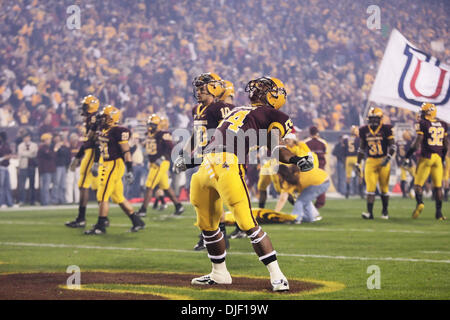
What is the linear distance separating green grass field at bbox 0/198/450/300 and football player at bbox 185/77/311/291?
16.6 inches

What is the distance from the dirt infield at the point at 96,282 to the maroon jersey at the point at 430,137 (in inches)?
282

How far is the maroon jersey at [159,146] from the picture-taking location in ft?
47.3

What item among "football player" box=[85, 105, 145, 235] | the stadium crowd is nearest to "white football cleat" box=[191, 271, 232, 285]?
"football player" box=[85, 105, 145, 235]

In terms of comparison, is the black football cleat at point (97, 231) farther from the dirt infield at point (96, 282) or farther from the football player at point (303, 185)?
the dirt infield at point (96, 282)

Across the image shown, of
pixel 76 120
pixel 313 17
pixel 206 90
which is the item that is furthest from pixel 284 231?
pixel 313 17

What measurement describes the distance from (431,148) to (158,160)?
527 centimetres

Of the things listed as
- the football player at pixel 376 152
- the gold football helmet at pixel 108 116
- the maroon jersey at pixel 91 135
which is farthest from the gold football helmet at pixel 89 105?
the football player at pixel 376 152

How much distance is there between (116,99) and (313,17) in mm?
11141

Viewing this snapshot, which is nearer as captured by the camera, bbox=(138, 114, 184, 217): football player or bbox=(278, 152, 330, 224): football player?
bbox=(278, 152, 330, 224): football player

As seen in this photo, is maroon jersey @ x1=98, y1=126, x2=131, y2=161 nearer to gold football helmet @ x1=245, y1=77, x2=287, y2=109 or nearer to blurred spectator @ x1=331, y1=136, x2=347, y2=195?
gold football helmet @ x1=245, y1=77, x2=287, y2=109

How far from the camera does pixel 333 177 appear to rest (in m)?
22.0

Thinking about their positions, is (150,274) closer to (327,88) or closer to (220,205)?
(220,205)

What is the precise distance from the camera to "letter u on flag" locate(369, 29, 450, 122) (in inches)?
558
